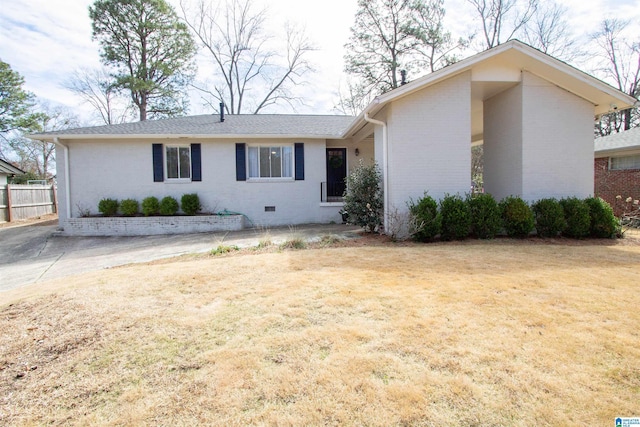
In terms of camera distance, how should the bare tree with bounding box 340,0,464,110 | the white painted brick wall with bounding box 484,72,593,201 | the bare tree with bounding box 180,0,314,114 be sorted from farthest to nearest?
1. the bare tree with bounding box 180,0,314,114
2. the bare tree with bounding box 340,0,464,110
3. the white painted brick wall with bounding box 484,72,593,201

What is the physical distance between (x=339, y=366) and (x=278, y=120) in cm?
1214

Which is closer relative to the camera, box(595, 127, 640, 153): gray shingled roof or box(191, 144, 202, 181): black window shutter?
box(191, 144, 202, 181): black window shutter

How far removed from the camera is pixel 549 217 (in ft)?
24.5

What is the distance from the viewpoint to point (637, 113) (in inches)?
863

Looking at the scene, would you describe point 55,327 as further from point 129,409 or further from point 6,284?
point 6,284

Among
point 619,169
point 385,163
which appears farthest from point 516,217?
point 619,169

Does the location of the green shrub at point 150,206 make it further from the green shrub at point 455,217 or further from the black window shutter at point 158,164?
the green shrub at point 455,217

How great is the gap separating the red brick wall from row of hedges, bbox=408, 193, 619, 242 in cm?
669

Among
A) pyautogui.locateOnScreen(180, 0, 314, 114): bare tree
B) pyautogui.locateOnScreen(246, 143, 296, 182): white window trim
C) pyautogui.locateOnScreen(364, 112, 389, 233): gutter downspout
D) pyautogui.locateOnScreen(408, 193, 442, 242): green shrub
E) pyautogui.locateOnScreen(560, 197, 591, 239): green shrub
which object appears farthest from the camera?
pyautogui.locateOnScreen(180, 0, 314, 114): bare tree

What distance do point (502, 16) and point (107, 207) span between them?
2341 centimetres

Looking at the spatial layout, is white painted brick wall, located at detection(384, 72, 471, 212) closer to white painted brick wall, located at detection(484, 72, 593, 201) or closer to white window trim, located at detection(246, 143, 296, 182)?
white painted brick wall, located at detection(484, 72, 593, 201)

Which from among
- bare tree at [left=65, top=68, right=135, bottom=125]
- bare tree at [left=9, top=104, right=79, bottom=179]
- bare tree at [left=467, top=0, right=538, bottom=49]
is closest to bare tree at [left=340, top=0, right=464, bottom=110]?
bare tree at [left=467, top=0, right=538, bottom=49]

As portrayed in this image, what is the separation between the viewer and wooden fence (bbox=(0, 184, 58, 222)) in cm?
1452

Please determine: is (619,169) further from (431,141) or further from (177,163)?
(177,163)
